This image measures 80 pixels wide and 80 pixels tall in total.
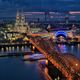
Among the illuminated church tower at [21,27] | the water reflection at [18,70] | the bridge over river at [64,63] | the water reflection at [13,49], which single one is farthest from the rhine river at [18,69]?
the illuminated church tower at [21,27]

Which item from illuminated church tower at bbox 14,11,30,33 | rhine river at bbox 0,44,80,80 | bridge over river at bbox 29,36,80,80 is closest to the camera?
bridge over river at bbox 29,36,80,80

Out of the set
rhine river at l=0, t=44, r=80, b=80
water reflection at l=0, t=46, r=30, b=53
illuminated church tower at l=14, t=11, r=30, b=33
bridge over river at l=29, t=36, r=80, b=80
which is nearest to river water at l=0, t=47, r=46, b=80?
rhine river at l=0, t=44, r=80, b=80

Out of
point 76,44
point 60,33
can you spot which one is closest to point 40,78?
point 76,44

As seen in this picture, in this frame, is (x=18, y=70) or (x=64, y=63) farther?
(x=18, y=70)

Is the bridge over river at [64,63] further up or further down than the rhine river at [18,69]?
further up

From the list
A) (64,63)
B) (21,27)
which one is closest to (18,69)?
(64,63)

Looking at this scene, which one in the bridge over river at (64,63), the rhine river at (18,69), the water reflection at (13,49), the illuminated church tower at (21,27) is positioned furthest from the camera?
the illuminated church tower at (21,27)

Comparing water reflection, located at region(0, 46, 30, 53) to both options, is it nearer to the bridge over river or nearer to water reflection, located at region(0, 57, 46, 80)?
water reflection, located at region(0, 57, 46, 80)

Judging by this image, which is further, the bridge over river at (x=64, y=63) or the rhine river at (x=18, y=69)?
the rhine river at (x=18, y=69)

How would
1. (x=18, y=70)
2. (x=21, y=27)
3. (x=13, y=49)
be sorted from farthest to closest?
1. (x=21, y=27)
2. (x=13, y=49)
3. (x=18, y=70)

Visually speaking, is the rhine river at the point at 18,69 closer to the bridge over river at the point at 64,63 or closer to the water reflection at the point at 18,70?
the water reflection at the point at 18,70

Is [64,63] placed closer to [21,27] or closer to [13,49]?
[13,49]
